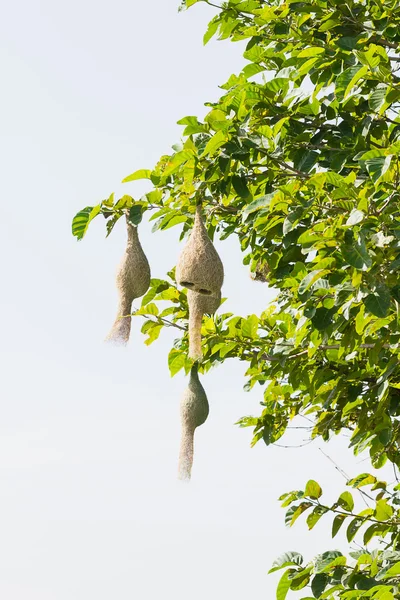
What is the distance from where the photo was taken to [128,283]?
388cm

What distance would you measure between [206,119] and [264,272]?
1886 mm

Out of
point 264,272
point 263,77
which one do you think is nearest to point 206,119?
point 263,77

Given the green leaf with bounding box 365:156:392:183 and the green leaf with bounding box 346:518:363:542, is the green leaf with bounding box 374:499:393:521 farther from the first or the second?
the green leaf with bounding box 365:156:392:183

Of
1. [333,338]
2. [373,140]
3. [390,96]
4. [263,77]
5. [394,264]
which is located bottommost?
[394,264]

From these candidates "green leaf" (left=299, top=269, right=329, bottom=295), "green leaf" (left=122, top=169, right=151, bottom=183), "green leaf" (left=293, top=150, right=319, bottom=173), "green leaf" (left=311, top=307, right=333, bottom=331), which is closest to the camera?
"green leaf" (left=299, top=269, right=329, bottom=295)

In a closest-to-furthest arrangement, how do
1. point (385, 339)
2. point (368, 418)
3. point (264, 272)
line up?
1. point (385, 339)
2. point (368, 418)
3. point (264, 272)

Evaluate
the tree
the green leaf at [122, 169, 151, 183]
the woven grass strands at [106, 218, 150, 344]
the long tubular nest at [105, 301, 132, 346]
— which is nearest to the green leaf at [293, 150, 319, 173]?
the tree

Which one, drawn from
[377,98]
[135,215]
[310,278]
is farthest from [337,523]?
[377,98]

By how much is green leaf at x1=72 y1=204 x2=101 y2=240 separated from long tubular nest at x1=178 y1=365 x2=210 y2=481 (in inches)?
37.2

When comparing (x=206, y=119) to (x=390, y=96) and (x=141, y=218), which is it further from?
(x=390, y=96)

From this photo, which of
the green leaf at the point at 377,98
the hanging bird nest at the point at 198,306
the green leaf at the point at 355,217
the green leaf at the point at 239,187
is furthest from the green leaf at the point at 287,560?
the green leaf at the point at 377,98

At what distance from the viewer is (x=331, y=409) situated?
5.84 meters

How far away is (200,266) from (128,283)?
1.29 feet

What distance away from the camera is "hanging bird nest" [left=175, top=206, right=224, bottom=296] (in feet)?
12.0
